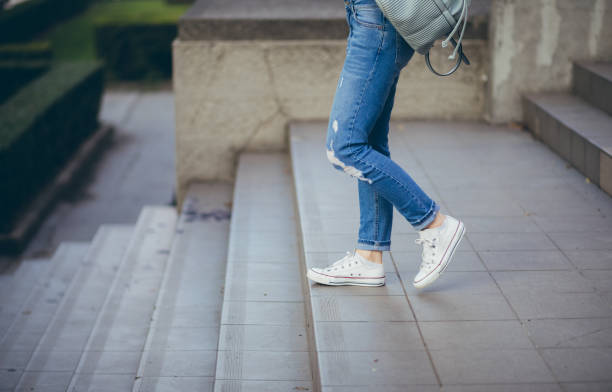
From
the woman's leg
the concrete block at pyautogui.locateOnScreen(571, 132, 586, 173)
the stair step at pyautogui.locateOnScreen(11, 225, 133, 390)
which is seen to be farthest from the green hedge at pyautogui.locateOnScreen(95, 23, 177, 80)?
the woman's leg

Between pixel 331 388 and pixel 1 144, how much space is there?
5.08 m

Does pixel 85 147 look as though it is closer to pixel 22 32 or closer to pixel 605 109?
pixel 605 109

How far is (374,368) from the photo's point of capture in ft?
8.14

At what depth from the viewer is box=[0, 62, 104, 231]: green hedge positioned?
6621 millimetres

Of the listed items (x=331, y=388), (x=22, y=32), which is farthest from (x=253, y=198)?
(x=22, y=32)

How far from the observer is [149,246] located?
5.33 meters

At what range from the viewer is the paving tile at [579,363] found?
2.39 metres

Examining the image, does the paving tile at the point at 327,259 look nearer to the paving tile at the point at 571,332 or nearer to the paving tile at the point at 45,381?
the paving tile at the point at 571,332

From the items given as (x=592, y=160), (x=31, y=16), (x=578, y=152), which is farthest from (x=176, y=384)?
(x=31, y=16)

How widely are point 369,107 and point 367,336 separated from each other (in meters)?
0.89

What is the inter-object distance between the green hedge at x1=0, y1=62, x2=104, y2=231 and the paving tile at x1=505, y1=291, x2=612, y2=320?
508 cm

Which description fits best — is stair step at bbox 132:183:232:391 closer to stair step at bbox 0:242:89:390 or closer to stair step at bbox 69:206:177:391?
stair step at bbox 69:206:177:391

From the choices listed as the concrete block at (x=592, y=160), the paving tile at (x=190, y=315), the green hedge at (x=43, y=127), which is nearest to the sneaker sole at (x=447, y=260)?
the paving tile at (x=190, y=315)

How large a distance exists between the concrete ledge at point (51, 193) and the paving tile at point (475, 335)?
4799 millimetres
